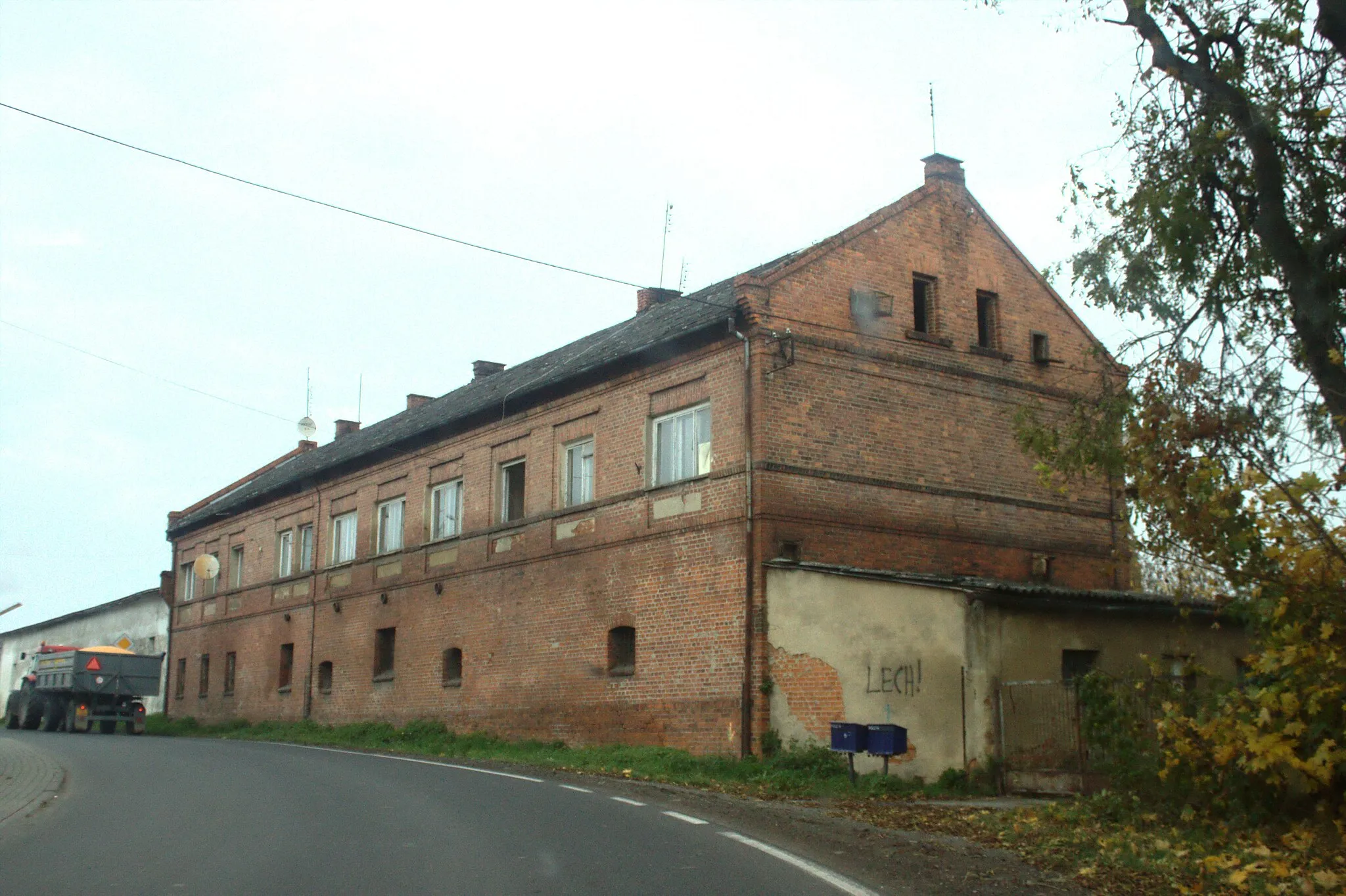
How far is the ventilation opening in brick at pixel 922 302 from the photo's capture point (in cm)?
2264

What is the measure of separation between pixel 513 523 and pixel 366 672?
7306mm

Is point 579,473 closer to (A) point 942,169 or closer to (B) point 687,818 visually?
(A) point 942,169

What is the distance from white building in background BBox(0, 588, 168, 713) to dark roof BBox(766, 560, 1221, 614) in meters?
26.8

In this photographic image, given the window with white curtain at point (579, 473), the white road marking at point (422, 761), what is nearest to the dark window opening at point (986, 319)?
the window with white curtain at point (579, 473)

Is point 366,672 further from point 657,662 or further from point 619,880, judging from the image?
point 619,880

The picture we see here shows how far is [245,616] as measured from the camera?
38250 millimetres

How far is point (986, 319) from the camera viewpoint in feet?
77.5

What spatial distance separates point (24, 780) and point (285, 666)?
2010 centimetres

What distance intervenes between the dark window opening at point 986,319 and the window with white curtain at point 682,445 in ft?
18.6

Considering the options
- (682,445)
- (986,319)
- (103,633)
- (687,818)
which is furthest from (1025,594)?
(103,633)

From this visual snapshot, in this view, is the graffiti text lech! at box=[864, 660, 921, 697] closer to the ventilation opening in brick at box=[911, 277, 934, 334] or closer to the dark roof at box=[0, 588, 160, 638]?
the ventilation opening in brick at box=[911, 277, 934, 334]

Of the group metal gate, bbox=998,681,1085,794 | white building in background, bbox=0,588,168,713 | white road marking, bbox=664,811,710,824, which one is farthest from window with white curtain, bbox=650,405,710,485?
white building in background, bbox=0,588,168,713

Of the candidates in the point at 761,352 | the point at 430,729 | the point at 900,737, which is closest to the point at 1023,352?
the point at 761,352

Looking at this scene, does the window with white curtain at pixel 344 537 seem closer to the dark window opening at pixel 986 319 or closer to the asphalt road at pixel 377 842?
the asphalt road at pixel 377 842
